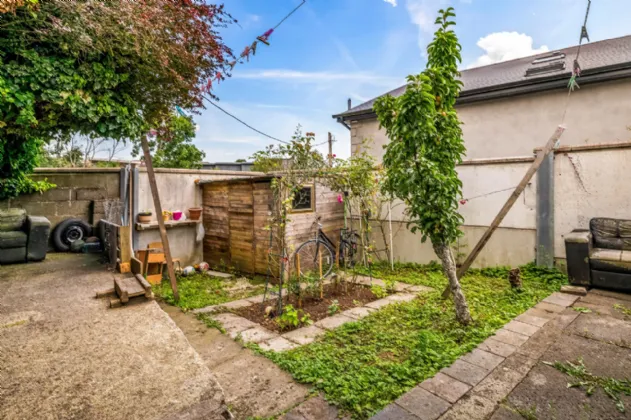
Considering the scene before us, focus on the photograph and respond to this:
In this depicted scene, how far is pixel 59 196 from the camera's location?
241 inches

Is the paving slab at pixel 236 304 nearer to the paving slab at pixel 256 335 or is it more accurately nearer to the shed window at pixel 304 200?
the paving slab at pixel 256 335

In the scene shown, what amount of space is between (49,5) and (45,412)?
9.10 ft

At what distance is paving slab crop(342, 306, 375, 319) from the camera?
154 inches

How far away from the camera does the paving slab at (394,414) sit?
1.99 metres

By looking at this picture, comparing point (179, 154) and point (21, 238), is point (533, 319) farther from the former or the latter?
point (179, 154)

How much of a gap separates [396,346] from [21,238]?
18.9 ft

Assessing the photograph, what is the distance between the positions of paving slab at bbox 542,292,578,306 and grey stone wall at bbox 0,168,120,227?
7.68 m

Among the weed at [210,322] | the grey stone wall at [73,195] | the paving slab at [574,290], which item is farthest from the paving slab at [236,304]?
the paving slab at [574,290]

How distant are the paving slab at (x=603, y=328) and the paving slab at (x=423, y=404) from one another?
80.9 inches

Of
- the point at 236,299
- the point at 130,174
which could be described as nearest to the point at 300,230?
the point at 236,299

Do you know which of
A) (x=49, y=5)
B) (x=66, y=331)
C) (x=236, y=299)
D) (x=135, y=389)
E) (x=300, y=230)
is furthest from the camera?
(x=300, y=230)

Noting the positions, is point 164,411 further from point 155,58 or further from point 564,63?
point 564,63

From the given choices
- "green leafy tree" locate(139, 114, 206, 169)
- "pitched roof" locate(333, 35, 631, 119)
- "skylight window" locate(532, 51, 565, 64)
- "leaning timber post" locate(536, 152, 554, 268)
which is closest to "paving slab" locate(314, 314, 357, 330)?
"leaning timber post" locate(536, 152, 554, 268)

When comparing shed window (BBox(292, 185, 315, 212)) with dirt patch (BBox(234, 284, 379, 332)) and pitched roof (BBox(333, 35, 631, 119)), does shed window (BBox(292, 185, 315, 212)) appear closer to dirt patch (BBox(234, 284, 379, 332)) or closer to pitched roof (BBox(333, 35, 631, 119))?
dirt patch (BBox(234, 284, 379, 332))
